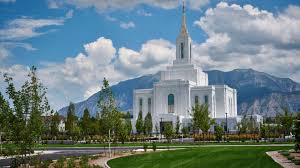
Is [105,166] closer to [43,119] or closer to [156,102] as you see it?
[43,119]

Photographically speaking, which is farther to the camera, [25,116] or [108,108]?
[108,108]

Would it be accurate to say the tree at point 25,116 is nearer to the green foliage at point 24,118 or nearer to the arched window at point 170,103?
the green foliage at point 24,118

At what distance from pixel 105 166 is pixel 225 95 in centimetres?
8022

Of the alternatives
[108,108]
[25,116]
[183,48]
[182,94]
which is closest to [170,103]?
[182,94]

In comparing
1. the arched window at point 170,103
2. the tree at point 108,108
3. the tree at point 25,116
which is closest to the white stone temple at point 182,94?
the arched window at point 170,103

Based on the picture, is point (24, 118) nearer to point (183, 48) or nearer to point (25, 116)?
point (25, 116)

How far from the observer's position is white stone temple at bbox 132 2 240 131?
98.2 metres

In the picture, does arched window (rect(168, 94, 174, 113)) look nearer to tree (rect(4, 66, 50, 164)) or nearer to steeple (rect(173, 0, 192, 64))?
steeple (rect(173, 0, 192, 64))

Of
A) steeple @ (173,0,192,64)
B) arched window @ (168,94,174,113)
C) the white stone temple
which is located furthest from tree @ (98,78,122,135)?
steeple @ (173,0,192,64)

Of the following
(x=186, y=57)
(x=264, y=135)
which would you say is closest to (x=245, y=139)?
(x=264, y=135)

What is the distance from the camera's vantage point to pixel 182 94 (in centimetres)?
9856

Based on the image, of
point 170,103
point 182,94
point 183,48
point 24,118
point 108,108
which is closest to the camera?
point 24,118

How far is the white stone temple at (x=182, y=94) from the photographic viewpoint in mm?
98188

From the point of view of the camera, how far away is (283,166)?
69.0 ft
